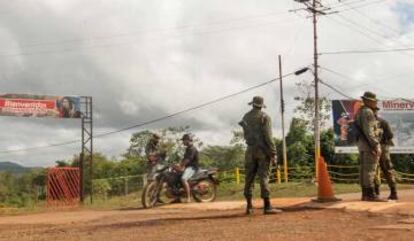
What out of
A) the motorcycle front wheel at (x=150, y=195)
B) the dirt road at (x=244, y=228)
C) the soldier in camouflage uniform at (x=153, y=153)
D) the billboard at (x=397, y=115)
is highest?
the billboard at (x=397, y=115)

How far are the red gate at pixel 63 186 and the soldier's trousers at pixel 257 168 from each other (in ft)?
46.0

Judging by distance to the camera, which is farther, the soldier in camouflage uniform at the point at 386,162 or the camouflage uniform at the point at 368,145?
the soldier in camouflage uniform at the point at 386,162

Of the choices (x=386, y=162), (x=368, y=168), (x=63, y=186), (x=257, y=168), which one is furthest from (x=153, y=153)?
(x=63, y=186)

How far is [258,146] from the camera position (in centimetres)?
1090

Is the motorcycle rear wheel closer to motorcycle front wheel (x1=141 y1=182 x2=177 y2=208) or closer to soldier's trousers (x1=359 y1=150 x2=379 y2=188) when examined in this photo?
motorcycle front wheel (x1=141 y1=182 x2=177 y2=208)

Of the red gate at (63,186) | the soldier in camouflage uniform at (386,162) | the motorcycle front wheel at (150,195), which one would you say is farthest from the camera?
the red gate at (63,186)

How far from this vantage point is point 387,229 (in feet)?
26.8

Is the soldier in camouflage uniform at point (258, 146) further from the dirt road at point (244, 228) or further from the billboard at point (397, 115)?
the billboard at point (397, 115)

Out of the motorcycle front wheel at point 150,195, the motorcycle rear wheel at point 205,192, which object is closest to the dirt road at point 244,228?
the motorcycle front wheel at point 150,195

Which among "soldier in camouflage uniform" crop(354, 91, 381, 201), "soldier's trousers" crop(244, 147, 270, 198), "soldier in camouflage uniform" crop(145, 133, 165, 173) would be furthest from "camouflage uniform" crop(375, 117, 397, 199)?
"soldier in camouflage uniform" crop(145, 133, 165, 173)

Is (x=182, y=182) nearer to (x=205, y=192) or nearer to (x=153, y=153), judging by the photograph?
(x=205, y=192)

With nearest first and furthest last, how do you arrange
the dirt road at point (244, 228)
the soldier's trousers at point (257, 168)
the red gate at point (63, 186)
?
the dirt road at point (244, 228) → the soldier's trousers at point (257, 168) → the red gate at point (63, 186)

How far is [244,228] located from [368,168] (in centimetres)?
359

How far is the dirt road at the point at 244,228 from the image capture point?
793 cm
